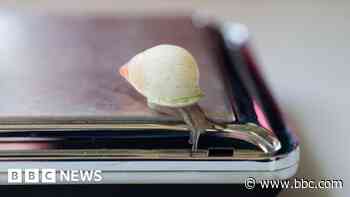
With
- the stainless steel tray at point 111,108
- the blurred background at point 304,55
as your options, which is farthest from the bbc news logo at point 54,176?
the blurred background at point 304,55

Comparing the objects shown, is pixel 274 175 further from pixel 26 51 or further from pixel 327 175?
pixel 26 51

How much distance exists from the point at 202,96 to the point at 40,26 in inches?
9.2

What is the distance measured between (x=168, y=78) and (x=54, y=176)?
11 cm

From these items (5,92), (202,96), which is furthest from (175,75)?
(5,92)

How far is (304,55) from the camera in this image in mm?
827

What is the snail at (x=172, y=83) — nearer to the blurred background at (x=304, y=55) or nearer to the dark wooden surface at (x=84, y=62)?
the dark wooden surface at (x=84, y=62)

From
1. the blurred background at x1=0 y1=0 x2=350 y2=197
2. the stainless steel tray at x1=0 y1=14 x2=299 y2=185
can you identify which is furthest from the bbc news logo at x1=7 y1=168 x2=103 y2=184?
the blurred background at x1=0 y1=0 x2=350 y2=197

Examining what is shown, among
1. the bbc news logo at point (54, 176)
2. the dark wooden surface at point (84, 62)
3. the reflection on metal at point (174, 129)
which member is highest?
the dark wooden surface at point (84, 62)

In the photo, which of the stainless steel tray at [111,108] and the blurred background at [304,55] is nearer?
the stainless steel tray at [111,108]

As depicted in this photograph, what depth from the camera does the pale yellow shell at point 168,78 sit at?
52 cm

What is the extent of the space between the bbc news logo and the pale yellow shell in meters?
0.08

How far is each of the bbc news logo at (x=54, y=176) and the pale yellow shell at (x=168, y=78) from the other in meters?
0.08

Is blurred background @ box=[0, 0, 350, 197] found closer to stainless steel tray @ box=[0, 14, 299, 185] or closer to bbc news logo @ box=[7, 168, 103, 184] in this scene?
stainless steel tray @ box=[0, 14, 299, 185]

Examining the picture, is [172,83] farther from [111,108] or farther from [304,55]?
[304,55]
